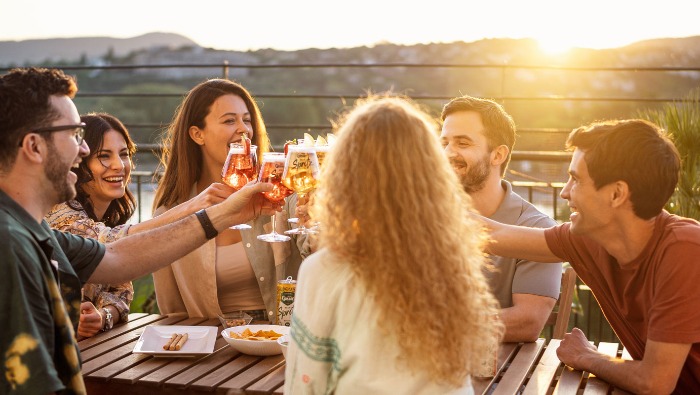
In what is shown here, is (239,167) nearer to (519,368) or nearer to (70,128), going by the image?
(70,128)

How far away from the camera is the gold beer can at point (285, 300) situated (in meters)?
2.94

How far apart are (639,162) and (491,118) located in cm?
108

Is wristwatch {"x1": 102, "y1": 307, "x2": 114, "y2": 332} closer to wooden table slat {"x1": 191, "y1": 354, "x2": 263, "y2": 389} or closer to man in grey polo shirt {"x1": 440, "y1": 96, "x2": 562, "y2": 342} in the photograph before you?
wooden table slat {"x1": 191, "y1": 354, "x2": 263, "y2": 389}

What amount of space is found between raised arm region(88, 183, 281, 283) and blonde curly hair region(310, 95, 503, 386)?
104cm

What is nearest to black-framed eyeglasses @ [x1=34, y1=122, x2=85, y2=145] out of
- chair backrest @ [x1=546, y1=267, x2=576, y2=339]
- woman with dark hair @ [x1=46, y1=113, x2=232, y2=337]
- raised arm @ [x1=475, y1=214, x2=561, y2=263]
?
woman with dark hair @ [x1=46, y1=113, x2=232, y2=337]

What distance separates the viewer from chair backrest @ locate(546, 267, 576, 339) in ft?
10.5

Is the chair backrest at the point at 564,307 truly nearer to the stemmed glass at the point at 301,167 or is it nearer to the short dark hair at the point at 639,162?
the short dark hair at the point at 639,162

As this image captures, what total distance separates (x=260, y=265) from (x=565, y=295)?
3.96ft

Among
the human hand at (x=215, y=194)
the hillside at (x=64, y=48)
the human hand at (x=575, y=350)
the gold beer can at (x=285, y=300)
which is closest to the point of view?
the human hand at (x=575, y=350)

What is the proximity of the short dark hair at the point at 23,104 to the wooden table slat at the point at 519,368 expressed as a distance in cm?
135

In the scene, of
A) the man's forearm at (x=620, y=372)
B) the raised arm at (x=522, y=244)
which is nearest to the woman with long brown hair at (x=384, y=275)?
the man's forearm at (x=620, y=372)

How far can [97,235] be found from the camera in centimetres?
352

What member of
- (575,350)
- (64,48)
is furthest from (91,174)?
(64,48)

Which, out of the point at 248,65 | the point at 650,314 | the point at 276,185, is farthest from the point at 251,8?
the point at 650,314
